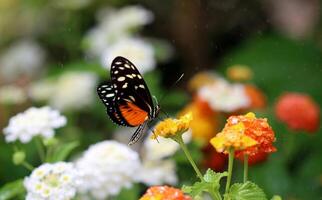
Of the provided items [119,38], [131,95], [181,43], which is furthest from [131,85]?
[181,43]

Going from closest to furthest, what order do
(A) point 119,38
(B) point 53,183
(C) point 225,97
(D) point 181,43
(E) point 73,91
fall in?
(B) point 53,183
(C) point 225,97
(E) point 73,91
(A) point 119,38
(D) point 181,43

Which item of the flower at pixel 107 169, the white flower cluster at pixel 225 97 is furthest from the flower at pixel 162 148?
the white flower cluster at pixel 225 97

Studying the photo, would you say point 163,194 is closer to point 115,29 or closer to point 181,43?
point 115,29

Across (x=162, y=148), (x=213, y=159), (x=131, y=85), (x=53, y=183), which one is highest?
(x=131, y=85)

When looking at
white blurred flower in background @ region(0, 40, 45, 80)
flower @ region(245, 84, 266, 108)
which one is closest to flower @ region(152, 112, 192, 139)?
flower @ region(245, 84, 266, 108)

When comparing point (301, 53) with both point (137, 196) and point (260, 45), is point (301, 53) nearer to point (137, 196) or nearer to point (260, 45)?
point (260, 45)

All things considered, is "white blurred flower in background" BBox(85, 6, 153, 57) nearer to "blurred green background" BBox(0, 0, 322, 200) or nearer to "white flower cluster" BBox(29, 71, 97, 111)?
"blurred green background" BBox(0, 0, 322, 200)

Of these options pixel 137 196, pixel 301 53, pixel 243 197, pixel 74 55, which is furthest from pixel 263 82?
pixel 243 197
